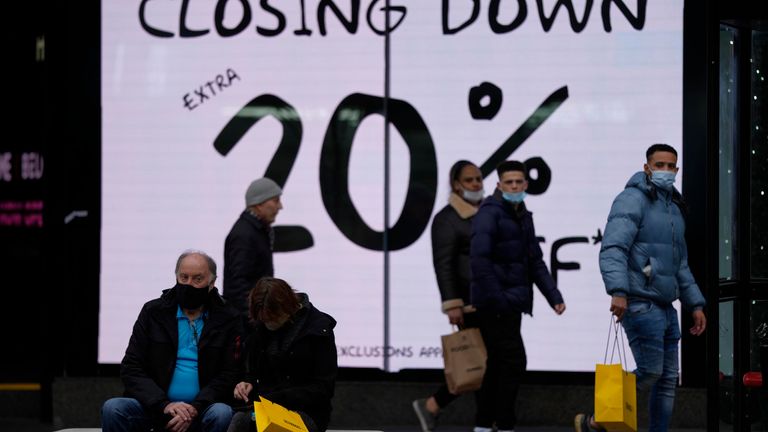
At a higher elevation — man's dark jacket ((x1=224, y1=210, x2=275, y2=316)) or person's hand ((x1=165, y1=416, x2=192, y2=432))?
man's dark jacket ((x1=224, y1=210, x2=275, y2=316))

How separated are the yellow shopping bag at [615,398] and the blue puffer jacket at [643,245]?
1.47 feet

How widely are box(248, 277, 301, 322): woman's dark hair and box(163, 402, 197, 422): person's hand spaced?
22.2 inches

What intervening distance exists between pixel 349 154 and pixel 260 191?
2.54 ft

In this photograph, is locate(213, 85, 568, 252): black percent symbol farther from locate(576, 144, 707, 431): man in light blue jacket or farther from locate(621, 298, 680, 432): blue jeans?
locate(621, 298, 680, 432): blue jeans

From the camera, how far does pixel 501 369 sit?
8.88 metres

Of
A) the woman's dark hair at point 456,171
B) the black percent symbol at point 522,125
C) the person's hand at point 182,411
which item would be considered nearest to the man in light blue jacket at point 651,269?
the black percent symbol at point 522,125

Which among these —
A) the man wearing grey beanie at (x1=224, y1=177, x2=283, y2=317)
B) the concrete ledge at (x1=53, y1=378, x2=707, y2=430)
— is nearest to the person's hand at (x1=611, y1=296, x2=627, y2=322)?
the concrete ledge at (x1=53, y1=378, x2=707, y2=430)

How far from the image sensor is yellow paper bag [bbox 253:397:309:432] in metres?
6.37

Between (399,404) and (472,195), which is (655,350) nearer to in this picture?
(472,195)

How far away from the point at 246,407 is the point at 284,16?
367 cm

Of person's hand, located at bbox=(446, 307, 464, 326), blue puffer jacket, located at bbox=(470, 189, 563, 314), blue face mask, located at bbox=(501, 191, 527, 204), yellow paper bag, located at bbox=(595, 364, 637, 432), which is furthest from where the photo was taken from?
person's hand, located at bbox=(446, 307, 464, 326)

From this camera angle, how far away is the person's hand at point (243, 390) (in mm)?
6953

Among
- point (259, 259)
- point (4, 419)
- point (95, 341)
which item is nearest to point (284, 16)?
point (259, 259)

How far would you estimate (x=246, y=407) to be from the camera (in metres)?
6.90
